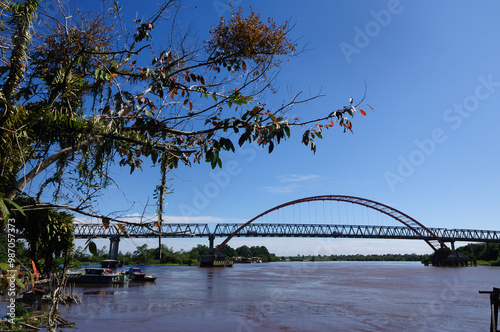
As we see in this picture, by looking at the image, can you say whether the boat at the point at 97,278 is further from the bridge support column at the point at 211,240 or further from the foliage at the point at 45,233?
the bridge support column at the point at 211,240

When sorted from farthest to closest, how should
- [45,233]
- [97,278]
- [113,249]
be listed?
[113,249]
[97,278]
[45,233]

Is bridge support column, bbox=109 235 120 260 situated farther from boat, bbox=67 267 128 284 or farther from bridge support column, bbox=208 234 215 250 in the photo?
boat, bbox=67 267 128 284

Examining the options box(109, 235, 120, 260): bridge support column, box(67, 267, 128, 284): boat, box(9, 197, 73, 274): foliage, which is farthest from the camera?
box(109, 235, 120, 260): bridge support column

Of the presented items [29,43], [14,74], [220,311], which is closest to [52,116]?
[14,74]

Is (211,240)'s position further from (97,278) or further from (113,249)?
(97,278)

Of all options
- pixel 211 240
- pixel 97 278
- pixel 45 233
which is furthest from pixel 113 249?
pixel 45 233

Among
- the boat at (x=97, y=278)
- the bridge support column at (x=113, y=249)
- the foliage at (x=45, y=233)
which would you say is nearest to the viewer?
the foliage at (x=45, y=233)

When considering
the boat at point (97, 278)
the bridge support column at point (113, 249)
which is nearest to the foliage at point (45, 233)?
the boat at point (97, 278)

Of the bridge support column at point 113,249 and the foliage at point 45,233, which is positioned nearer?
the foliage at point 45,233

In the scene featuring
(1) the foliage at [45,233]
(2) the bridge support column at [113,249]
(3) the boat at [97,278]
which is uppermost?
(1) the foliage at [45,233]

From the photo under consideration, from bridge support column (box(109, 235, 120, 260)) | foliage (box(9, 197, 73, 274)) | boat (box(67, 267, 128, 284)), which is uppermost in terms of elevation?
foliage (box(9, 197, 73, 274))

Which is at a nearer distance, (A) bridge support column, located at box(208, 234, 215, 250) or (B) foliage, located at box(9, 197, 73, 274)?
(B) foliage, located at box(9, 197, 73, 274)

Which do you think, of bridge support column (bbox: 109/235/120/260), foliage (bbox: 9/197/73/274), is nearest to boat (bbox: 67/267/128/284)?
foliage (bbox: 9/197/73/274)

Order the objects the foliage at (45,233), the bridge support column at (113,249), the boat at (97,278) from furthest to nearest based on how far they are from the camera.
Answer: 1. the bridge support column at (113,249)
2. the boat at (97,278)
3. the foliage at (45,233)
